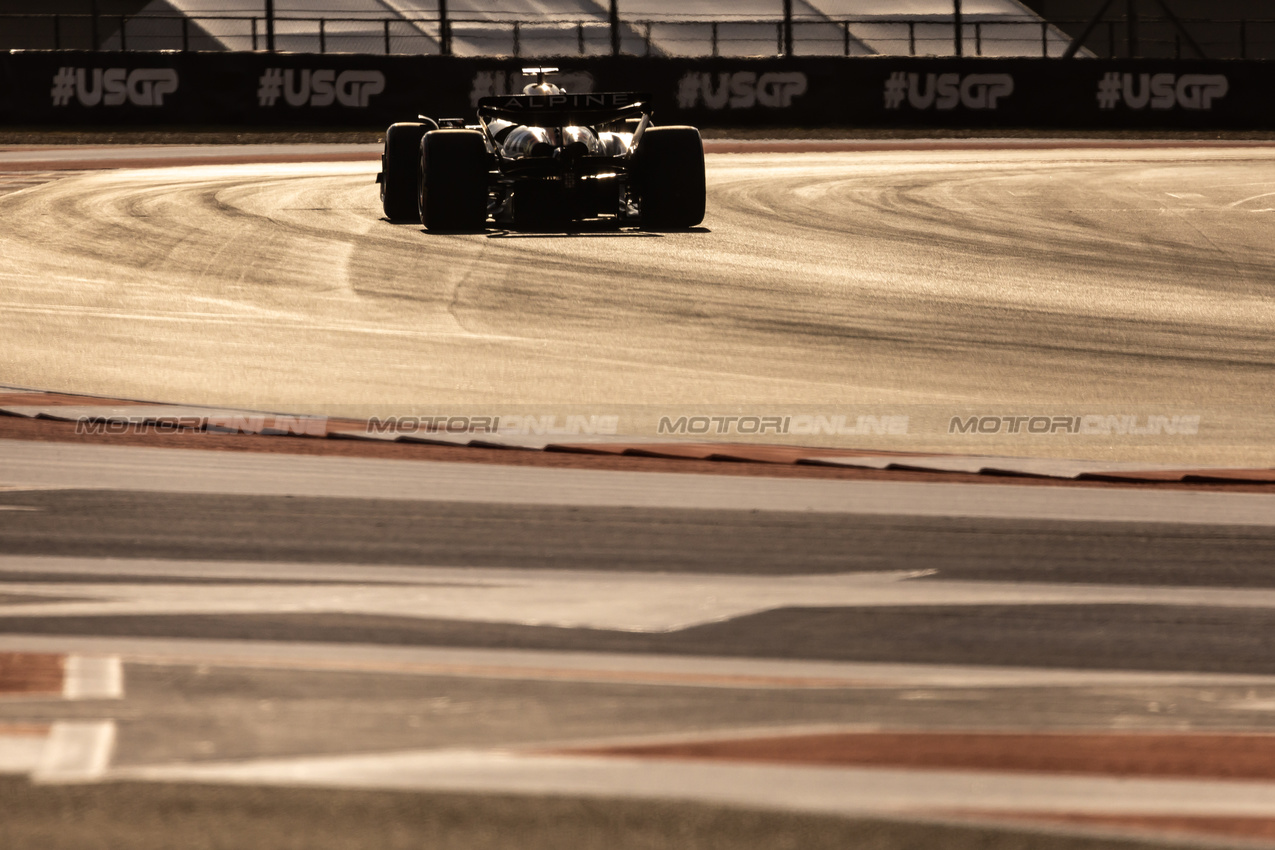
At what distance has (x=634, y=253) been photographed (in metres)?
11.0

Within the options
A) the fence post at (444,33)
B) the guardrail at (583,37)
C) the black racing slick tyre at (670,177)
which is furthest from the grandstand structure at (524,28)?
the black racing slick tyre at (670,177)

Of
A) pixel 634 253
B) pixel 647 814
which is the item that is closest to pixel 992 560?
pixel 647 814

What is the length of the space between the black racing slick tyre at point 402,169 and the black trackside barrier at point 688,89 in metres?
13.4

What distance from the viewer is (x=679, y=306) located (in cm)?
916

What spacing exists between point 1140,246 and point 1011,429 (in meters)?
6.05

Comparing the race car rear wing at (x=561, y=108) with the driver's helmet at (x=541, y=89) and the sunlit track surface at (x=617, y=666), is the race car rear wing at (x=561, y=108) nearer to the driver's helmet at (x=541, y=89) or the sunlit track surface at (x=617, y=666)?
the driver's helmet at (x=541, y=89)

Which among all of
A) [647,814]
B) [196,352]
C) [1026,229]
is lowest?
[647,814]

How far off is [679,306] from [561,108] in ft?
7.37

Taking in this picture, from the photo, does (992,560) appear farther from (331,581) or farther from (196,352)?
(196,352)

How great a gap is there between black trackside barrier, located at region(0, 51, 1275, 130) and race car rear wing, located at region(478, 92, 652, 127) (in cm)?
1491

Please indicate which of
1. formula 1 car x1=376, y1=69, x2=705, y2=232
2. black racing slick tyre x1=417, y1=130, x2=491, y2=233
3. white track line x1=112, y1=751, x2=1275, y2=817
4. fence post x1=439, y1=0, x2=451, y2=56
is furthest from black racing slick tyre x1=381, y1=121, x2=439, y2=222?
fence post x1=439, y1=0, x2=451, y2=56

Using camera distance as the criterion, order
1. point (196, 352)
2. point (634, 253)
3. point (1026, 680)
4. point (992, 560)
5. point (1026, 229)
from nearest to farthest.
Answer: point (1026, 680) → point (992, 560) → point (196, 352) → point (634, 253) → point (1026, 229)

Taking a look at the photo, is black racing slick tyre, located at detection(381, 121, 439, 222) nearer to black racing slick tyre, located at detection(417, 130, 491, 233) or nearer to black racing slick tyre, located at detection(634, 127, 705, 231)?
black racing slick tyre, located at detection(417, 130, 491, 233)

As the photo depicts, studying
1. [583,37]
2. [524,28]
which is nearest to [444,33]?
[583,37]
